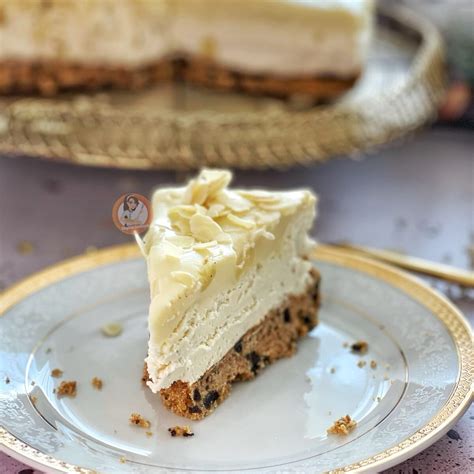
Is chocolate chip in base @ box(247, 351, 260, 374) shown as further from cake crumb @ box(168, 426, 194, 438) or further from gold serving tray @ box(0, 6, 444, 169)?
gold serving tray @ box(0, 6, 444, 169)

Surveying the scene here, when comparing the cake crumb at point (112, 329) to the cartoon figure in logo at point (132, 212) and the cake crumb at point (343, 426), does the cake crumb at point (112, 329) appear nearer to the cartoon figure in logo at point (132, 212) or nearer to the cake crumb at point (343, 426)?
the cartoon figure in logo at point (132, 212)

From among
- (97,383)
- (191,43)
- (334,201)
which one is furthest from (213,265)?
(191,43)

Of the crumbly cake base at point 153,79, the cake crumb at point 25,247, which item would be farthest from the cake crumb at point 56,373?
the crumbly cake base at point 153,79

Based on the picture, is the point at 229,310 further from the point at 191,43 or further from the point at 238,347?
the point at 191,43

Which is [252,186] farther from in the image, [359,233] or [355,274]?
[355,274]

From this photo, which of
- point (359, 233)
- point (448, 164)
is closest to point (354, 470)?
point (359, 233)

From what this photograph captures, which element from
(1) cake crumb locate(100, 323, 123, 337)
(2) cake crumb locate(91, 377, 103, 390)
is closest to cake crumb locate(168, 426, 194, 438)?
(2) cake crumb locate(91, 377, 103, 390)
